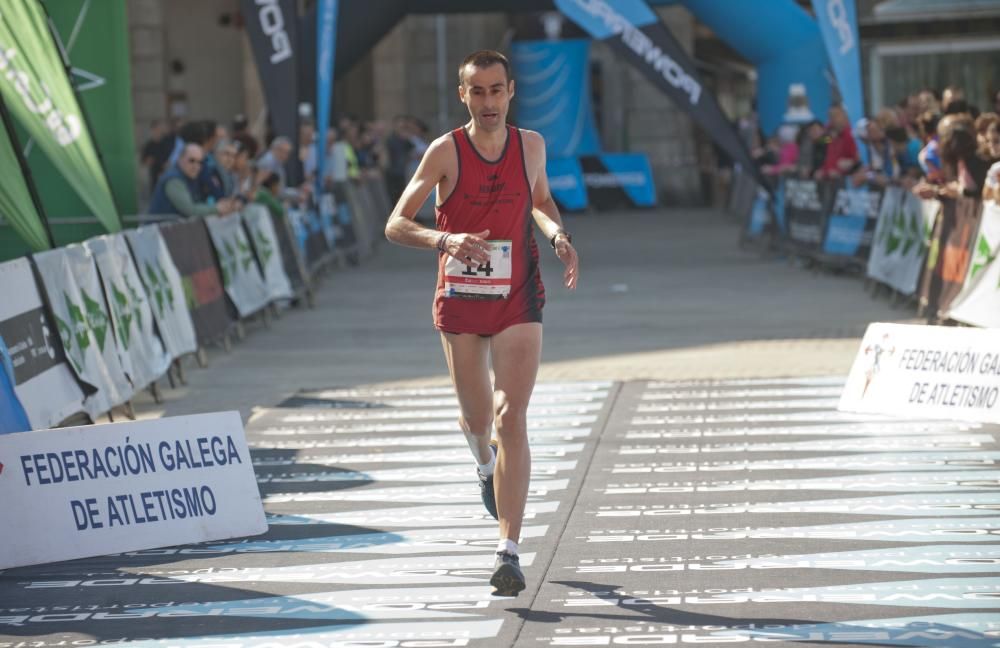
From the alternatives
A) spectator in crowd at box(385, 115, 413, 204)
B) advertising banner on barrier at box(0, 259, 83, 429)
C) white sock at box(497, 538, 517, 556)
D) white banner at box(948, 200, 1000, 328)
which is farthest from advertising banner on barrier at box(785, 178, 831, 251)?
white sock at box(497, 538, 517, 556)

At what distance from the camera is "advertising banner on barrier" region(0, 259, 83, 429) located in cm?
1012

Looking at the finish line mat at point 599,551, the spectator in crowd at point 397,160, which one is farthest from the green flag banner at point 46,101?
the spectator in crowd at point 397,160

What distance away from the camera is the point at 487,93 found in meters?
6.89

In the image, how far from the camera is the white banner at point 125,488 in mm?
8031

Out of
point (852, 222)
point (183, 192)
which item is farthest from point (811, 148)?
point (183, 192)

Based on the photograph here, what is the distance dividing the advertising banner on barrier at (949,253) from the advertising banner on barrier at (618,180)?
2121 cm

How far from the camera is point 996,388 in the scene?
10.7 metres

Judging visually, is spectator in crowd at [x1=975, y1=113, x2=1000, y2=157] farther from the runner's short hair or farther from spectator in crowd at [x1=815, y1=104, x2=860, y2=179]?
the runner's short hair

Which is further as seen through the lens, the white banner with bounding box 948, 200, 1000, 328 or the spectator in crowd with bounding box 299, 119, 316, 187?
the spectator in crowd with bounding box 299, 119, 316, 187

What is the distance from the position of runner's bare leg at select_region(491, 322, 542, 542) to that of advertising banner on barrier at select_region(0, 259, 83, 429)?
4.02m

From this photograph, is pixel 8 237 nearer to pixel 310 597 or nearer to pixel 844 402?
pixel 844 402

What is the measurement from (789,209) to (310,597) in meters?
18.4

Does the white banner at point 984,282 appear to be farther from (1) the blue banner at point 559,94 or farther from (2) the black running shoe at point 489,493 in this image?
(1) the blue banner at point 559,94

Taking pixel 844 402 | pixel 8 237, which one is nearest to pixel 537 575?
pixel 844 402
